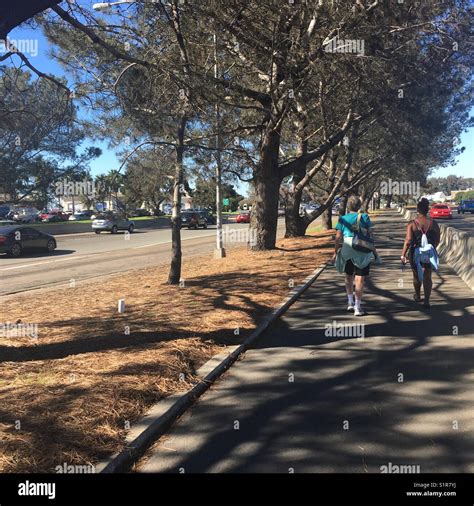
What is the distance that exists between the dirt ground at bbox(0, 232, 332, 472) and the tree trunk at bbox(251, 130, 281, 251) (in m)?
5.21

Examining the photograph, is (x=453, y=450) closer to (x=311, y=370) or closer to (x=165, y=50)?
(x=311, y=370)

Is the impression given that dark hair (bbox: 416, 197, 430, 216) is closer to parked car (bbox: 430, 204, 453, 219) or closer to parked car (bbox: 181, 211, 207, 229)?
parked car (bbox: 181, 211, 207, 229)

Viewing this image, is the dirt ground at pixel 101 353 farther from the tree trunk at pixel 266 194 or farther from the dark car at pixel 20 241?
the dark car at pixel 20 241

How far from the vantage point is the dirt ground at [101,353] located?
12.2ft

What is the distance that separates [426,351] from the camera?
20.2 feet

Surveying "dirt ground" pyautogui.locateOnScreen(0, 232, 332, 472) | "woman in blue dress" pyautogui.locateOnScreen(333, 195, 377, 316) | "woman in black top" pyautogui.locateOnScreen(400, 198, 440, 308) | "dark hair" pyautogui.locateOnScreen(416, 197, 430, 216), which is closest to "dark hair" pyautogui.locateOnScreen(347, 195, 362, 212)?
"woman in blue dress" pyautogui.locateOnScreen(333, 195, 377, 316)

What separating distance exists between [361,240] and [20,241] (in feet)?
58.5

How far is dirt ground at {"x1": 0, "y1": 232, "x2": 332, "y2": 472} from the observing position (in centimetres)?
371

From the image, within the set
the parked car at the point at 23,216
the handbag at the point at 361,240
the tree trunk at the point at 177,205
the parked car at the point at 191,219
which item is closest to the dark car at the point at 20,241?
the tree trunk at the point at 177,205

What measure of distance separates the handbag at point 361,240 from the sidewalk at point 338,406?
115 cm

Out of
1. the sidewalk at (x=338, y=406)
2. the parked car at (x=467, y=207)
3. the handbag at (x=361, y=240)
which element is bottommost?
the sidewalk at (x=338, y=406)

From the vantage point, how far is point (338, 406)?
4.54 m

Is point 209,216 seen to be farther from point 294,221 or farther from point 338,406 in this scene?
point 338,406

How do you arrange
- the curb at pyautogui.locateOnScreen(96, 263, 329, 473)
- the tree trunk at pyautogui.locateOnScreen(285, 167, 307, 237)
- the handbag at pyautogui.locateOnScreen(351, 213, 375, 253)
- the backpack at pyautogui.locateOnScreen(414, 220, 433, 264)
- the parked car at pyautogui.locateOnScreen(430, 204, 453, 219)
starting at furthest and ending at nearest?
the parked car at pyautogui.locateOnScreen(430, 204, 453, 219) → the tree trunk at pyautogui.locateOnScreen(285, 167, 307, 237) → the backpack at pyautogui.locateOnScreen(414, 220, 433, 264) → the handbag at pyautogui.locateOnScreen(351, 213, 375, 253) → the curb at pyautogui.locateOnScreen(96, 263, 329, 473)
